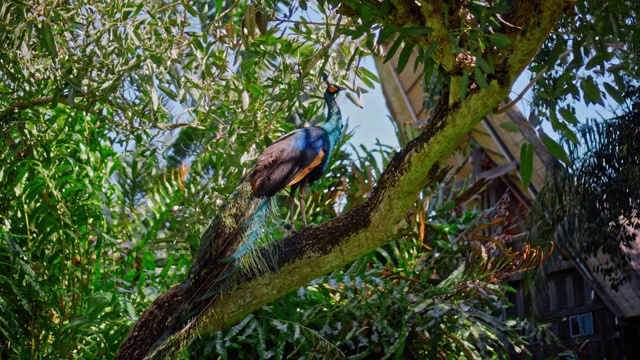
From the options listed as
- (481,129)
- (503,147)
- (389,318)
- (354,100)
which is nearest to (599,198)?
(503,147)

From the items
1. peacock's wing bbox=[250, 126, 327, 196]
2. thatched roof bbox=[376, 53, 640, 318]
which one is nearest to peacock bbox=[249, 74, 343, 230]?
peacock's wing bbox=[250, 126, 327, 196]

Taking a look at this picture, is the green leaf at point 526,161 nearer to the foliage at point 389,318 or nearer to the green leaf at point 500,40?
the green leaf at point 500,40

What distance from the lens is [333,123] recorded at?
16.2 feet

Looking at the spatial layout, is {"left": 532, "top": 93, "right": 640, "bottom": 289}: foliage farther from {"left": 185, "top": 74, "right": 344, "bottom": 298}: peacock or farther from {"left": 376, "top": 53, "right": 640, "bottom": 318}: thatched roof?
{"left": 185, "top": 74, "right": 344, "bottom": 298}: peacock

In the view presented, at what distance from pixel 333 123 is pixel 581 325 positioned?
16.0 feet

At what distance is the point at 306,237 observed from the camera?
3885 mm

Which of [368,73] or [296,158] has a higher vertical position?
[368,73]

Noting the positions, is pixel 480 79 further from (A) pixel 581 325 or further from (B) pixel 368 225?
(A) pixel 581 325

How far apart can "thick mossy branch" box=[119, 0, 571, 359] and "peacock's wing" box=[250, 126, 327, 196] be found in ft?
1.02

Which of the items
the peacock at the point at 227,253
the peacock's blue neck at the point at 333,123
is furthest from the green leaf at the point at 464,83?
the peacock's blue neck at the point at 333,123

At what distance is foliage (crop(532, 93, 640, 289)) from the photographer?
7246mm

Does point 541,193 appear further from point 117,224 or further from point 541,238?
point 117,224

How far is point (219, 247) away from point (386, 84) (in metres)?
6.93

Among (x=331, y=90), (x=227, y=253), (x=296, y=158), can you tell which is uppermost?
(x=331, y=90)
